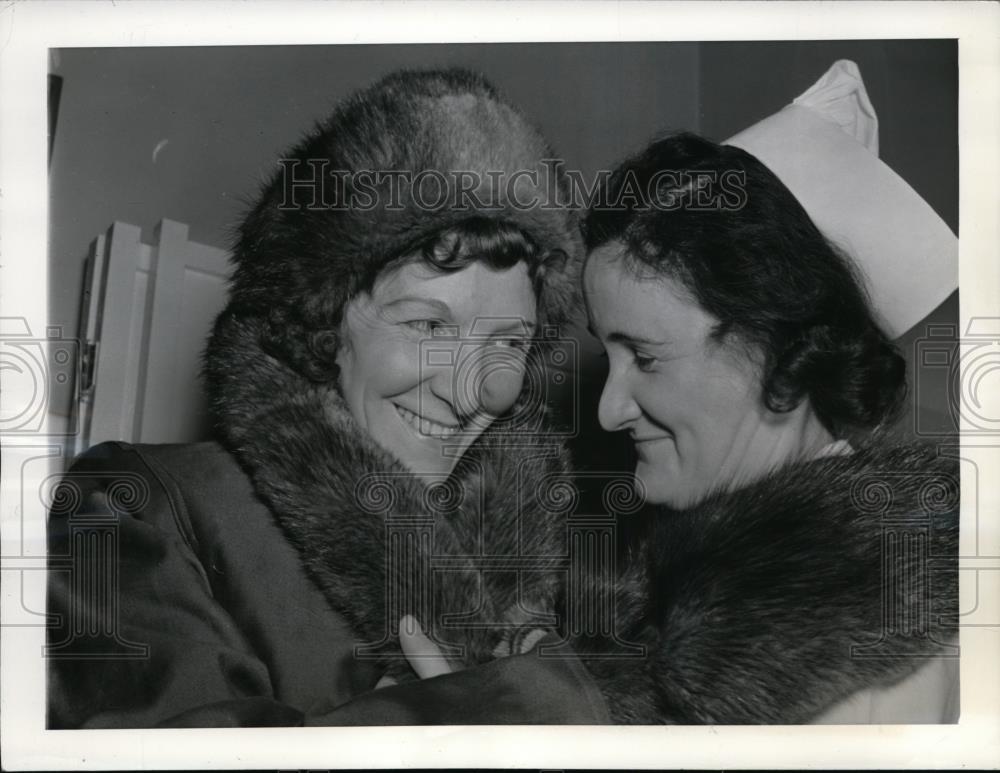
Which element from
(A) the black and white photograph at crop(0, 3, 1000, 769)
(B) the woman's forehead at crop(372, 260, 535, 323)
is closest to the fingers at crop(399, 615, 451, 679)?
(A) the black and white photograph at crop(0, 3, 1000, 769)

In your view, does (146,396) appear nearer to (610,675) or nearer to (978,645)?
(610,675)

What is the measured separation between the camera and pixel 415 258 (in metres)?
1.10

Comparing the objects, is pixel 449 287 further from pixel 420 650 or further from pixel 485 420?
pixel 420 650

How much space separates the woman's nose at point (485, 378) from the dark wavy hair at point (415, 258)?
0.10 m

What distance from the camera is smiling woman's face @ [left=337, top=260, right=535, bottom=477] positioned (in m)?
1.10

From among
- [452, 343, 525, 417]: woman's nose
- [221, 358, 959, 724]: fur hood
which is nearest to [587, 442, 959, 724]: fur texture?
[221, 358, 959, 724]: fur hood

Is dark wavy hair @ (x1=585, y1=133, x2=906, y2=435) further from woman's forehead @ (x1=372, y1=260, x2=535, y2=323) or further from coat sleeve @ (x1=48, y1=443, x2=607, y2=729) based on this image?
coat sleeve @ (x1=48, y1=443, x2=607, y2=729)

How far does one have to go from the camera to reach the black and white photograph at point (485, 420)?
3.58 feet

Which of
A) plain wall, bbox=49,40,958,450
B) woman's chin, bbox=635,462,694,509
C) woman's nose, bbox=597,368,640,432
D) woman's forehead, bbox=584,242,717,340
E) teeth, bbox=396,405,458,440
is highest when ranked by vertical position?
plain wall, bbox=49,40,958,450

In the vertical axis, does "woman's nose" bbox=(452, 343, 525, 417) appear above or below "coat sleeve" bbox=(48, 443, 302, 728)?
above

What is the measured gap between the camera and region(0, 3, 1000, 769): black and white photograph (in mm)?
1092

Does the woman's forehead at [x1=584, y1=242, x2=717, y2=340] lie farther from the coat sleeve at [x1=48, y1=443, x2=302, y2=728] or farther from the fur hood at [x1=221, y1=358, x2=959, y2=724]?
the coat sleeve at [x1=48, y1=443, x2=302, y2=728]

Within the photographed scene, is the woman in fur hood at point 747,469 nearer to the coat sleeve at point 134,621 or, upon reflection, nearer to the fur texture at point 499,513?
the fur texture at point 499,513

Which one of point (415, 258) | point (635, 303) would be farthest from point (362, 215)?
point (635, 303)
